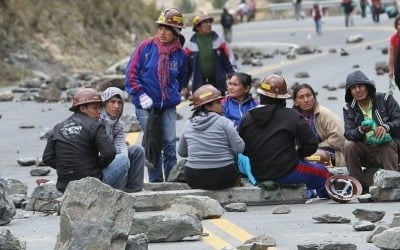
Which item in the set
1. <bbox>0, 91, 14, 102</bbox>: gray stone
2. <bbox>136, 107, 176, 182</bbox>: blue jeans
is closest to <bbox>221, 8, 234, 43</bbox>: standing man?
<bbox>0, 91, 14, 102</bbox>: gray stone

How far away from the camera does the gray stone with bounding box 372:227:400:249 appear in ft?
28.9

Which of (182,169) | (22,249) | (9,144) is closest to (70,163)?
(182,169)

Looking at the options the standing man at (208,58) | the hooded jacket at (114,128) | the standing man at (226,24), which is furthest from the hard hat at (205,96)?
the standing man at (226,24)

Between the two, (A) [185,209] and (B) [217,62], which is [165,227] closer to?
(A) [185,209]

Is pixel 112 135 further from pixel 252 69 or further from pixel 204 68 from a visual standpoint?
pixel 252 69

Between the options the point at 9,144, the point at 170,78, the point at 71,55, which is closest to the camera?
the point at 170,78

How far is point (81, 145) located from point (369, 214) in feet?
9.26

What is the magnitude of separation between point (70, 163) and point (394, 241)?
4.11 m

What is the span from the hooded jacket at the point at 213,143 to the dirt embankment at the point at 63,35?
2136 centimetres

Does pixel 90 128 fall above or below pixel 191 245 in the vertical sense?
above

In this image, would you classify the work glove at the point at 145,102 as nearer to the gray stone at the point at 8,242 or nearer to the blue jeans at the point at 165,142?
the blue jeans at the point at 165,142

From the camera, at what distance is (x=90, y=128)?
11961 millimetres

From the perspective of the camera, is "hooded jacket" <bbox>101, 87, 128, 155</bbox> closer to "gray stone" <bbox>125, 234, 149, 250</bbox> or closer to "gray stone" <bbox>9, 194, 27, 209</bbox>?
"gray stone" <bbox>9, 194, 27, 209</bbox>

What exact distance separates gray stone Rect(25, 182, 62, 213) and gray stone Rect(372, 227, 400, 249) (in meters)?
3.91
